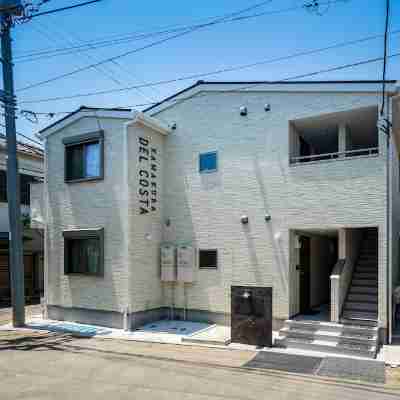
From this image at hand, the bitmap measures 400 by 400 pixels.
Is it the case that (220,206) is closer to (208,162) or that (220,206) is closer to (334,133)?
(208,162)

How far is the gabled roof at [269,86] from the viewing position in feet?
32.7

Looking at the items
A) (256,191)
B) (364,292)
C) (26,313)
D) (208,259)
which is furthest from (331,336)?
(26,313)

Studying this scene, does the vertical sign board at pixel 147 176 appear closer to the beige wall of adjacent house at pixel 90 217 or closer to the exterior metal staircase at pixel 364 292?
the beige wall of adjacent house at pixel 90 217

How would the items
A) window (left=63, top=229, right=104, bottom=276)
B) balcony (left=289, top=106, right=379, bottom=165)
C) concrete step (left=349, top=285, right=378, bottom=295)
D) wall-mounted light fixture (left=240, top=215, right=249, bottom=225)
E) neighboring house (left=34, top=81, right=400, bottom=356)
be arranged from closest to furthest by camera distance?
neighboring house (left=34, top=81, right=400, bottom=356)
balcony (left=289, top=106, right=379, bottom=165)
concrete step (left=349, top=285, right=378, bottom=295)
wall-mounted light fixture (left=240, top=215, right=249, bottom=225)
window (left=63, top=229, right=104, bottom=276)

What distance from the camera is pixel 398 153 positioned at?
1351cm

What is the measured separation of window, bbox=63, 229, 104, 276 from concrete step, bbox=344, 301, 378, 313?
657 centimetres

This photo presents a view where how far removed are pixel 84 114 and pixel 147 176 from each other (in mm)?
2627

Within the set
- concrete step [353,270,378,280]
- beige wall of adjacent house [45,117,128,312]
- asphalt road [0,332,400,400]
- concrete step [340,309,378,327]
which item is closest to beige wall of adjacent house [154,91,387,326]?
concrete step [340,309,378,327]

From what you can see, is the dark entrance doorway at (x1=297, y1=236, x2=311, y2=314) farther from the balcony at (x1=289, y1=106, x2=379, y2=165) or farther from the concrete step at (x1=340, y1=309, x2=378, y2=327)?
the balcony at (x1=289, y1=106, x2=379, y2=165)

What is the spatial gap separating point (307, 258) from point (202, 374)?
606 cm

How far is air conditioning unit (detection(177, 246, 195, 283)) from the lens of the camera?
11.8 metres

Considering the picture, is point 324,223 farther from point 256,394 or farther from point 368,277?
point 256,394

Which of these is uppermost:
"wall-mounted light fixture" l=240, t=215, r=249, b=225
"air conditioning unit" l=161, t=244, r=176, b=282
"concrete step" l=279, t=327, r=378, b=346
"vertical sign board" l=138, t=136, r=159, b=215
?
"vertical sign board" l=138, t=136, r=159, b=215

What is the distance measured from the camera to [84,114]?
12.2 m
